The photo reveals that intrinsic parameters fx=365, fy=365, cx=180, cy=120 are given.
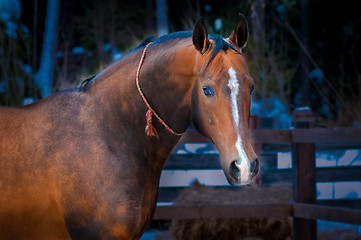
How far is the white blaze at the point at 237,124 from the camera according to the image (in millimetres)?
1687

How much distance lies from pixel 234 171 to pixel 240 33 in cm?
82

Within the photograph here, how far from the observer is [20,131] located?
2.08 m

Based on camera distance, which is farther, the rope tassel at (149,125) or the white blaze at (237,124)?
the rope tassel at (149,125)

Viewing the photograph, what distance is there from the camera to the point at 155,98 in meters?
2.12

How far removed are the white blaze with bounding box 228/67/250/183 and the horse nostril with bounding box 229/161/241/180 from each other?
0.07ft

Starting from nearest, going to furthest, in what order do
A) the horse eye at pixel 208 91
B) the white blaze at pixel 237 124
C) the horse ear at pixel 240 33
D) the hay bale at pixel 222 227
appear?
the white blaze at pixel 237 124, the horse eye at pixel 208 91, the horse ear at pixel 240 33, the hay bale at pixel 222 227

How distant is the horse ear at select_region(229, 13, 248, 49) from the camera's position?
204cm

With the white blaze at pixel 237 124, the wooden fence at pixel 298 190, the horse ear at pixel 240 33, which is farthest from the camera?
the wooden fence at pixel 298 190

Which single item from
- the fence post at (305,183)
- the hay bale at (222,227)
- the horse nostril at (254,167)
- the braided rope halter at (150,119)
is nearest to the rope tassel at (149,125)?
the braided rope halter at (150,119)

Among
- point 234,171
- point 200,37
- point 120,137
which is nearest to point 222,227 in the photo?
point 120,137

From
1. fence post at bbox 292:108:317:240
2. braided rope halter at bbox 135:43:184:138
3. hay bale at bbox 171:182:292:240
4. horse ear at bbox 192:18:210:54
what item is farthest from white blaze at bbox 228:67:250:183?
hay bale at bbox 171:182:292:240

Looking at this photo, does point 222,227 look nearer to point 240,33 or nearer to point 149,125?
point 149,125

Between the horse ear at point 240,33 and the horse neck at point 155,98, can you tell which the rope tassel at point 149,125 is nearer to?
the horse neck at point 155,98

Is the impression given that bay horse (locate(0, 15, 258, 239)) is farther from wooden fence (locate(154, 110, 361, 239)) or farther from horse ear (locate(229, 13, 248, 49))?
wooden fence (locate(154, 110, 361, 239))
